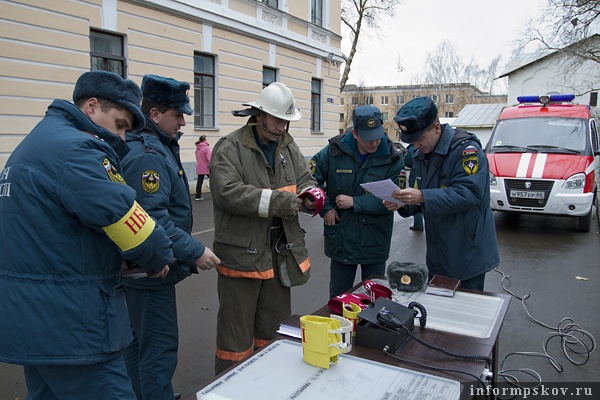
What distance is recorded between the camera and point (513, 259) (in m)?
7.08

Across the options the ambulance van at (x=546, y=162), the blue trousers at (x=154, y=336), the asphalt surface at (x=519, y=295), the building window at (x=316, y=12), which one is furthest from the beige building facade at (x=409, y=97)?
the blue trousers at (x=154, y=336)

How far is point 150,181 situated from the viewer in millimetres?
2389

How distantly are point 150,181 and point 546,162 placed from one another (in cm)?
826

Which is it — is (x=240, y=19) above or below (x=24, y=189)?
above

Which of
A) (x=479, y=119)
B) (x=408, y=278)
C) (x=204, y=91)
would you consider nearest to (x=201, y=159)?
(x=204, y=91)

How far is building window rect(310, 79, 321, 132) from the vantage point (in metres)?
19.5

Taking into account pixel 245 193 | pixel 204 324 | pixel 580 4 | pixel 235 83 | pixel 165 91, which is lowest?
pixel 204 324

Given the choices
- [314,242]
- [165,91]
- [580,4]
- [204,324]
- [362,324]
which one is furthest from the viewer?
[580,4]

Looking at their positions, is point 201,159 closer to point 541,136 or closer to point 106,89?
point 541,136

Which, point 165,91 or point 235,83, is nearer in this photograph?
point 165,91

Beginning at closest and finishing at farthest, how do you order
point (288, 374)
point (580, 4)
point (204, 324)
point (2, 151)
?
point (288, 374) → point (204, 324) → point (2, 151) → point (580, 4)

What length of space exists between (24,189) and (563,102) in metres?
11.4

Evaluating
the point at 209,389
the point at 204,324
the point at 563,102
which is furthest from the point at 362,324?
the point at 563,102

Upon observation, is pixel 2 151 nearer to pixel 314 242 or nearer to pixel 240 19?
pixel 314 242
